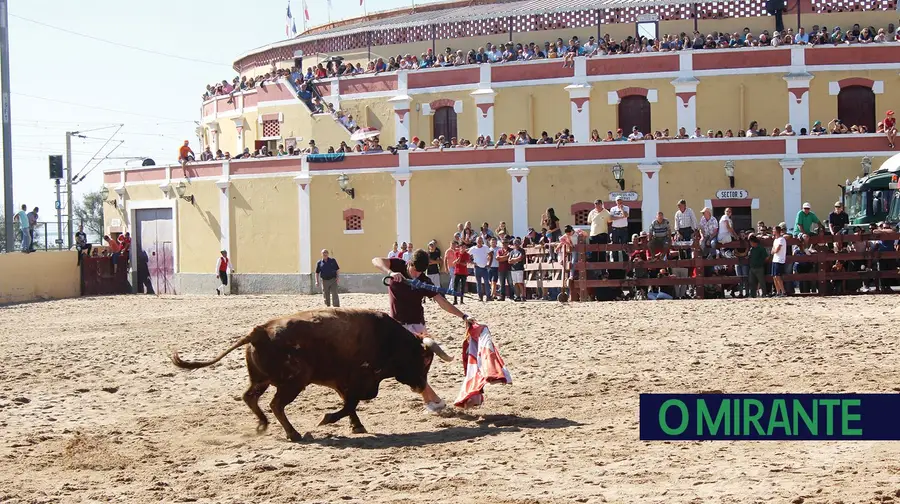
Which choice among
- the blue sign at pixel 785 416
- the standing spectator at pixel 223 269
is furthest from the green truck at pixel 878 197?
the blue sign at pixel 785 416

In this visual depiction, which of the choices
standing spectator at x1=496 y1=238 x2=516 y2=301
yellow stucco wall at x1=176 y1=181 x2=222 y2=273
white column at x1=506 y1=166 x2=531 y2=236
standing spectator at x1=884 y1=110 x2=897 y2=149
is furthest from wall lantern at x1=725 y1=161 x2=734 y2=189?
yellow stucco wall at x1=176 y1=181 x2=222 y2=273

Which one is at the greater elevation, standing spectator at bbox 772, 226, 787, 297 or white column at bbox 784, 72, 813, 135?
white column at bbox 784, 72, 813, 135

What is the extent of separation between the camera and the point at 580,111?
40469 millimetres

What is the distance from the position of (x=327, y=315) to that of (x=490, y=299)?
1658 centimetres

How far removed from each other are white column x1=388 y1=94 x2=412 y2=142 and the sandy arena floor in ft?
63.2

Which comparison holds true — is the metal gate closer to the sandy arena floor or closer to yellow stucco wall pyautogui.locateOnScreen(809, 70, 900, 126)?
the sandy arena floor

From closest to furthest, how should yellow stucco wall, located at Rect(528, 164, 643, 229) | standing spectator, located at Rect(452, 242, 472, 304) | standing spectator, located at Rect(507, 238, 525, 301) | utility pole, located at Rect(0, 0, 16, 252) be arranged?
standing spectator, located at Rect(507, 238, 525, 301)
standing spectator, located at Rect(452, 242, 472, 304)
yellow stucco wall, located at Rect(528, 164, 643, 229)
utility pole, located at Rect(0, 0, 16, 252)

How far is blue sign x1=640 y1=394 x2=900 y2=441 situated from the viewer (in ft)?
23.5

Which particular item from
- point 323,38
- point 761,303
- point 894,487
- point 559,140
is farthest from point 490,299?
point 323,38

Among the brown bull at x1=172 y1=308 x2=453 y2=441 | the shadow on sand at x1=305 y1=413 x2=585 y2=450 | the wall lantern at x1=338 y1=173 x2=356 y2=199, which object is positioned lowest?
the shadow on sand at x1=305 y1=413 x2=585 y2=450

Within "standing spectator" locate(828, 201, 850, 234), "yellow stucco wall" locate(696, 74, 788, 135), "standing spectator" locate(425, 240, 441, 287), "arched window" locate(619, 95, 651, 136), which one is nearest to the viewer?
"standing spectator" locate(828, 201, 850, 234)

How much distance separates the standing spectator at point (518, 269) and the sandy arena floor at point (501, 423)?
4928mm

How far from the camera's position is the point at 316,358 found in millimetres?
13008

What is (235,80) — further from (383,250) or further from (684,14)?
(684,14)
